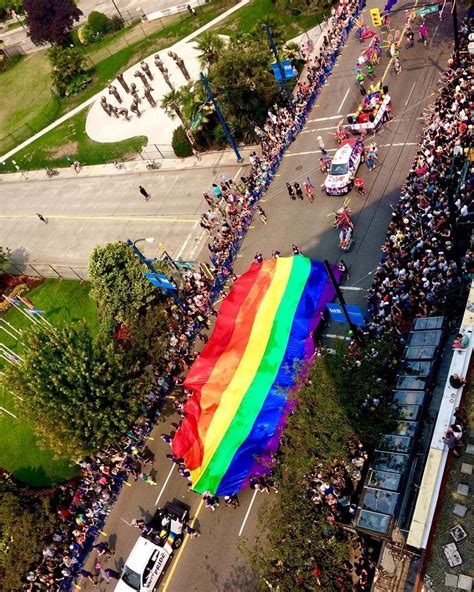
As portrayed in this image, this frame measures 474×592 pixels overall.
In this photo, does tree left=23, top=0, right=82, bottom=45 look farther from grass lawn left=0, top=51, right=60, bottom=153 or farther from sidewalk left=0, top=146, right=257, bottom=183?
sidewalk left=0, top=146, right=257, bottom=183

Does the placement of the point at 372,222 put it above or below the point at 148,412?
above

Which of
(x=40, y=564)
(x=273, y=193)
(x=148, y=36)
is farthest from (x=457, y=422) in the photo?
(x=148, y=36)

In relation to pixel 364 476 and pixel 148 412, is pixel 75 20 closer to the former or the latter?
pixel 148 412

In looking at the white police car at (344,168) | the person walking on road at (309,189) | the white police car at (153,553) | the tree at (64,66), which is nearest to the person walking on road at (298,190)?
the person walking on road at (309,189)

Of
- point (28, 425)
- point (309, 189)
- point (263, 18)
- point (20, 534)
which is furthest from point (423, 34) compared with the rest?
point (20, 534)

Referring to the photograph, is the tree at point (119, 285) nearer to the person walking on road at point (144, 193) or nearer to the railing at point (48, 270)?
the railing at point (48, 270)

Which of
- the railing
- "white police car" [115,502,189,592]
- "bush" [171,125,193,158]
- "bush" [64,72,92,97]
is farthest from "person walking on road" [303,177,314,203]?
"bush" [64,72,92,97]

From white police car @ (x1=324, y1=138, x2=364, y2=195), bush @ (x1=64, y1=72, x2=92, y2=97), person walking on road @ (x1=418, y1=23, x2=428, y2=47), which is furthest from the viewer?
bush @ (x1=64, y1=72, x2=92, y2=97)
